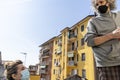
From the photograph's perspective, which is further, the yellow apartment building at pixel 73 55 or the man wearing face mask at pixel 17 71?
the yellow apartment building at pixel 73 55

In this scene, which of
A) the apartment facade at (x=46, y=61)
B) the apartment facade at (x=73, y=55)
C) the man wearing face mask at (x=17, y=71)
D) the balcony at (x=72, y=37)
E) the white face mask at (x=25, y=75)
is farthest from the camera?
the apartment facade at (x=46, y=61)

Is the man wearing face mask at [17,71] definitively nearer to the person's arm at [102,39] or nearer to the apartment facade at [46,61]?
the person's arm at [102,39]

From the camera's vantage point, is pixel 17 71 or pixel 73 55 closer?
pixel 17 71

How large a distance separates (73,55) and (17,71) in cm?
3841

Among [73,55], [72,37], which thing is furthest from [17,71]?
[72,37]

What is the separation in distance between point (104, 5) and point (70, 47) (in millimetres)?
41105

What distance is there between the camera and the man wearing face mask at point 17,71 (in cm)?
305

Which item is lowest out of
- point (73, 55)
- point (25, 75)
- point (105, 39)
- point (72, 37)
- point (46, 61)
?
point (25, 75)

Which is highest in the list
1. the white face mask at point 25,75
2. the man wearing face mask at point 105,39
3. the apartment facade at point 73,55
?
the apartment facade at point 73,55

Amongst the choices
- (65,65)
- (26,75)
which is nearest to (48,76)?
(65,65)

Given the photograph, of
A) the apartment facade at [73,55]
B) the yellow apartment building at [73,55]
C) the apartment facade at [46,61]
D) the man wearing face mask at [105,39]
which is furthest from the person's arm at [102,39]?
the apartment facade at [46,61]

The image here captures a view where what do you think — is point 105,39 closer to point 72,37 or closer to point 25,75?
point 25,75

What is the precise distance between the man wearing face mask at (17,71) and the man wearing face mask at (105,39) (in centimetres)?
104

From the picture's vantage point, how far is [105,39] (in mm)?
2365
